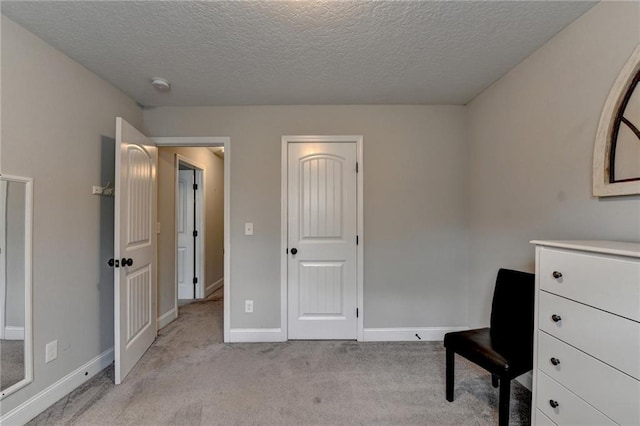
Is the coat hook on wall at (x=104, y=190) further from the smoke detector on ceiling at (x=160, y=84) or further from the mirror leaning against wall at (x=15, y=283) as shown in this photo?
the smoke detector on ceiling at (x=160, y=84)

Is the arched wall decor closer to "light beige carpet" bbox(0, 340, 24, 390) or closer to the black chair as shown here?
the black chair

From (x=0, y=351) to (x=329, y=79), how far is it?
8.87 ft

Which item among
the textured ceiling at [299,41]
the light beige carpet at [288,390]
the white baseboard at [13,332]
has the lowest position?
the light beige carpet at [288,390]

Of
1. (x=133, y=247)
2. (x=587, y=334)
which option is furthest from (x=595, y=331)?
(x=133, y=247)

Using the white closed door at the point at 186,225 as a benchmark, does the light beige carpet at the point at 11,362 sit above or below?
below

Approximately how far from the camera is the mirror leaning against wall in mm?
1485

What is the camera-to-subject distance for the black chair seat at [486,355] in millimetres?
1381

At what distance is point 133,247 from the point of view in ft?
6.94

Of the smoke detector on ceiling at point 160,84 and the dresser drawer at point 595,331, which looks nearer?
the dresser drawer at point 595,331

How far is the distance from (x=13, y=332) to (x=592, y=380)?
2939mm

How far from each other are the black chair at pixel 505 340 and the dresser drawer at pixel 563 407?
0.41 feet

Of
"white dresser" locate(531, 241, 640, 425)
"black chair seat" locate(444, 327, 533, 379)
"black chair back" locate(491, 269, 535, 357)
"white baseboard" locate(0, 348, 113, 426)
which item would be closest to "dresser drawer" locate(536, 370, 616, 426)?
"white dresser" locate(531, 241, 640, 425)

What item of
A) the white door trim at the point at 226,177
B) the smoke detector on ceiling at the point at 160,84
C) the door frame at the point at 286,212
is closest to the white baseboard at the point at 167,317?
the white door trim at the point at 226,177

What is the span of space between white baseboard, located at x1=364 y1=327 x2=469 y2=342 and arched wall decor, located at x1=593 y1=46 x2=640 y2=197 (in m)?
1.81
